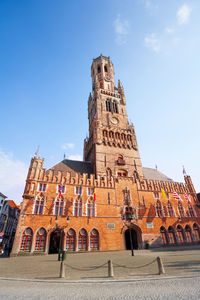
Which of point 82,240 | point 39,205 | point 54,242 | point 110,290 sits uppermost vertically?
point 39,205

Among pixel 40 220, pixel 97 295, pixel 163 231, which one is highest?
pixel 40 220

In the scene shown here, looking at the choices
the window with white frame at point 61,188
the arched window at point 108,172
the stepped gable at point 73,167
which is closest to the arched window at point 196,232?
the arched window at point 108,172

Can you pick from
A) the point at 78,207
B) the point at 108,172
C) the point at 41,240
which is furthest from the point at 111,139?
the point at 41,240

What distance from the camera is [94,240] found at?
827 inches

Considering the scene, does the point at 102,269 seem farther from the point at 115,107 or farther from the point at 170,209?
the point at 115,107

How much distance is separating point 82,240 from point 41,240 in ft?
18.0

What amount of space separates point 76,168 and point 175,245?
2141 cm

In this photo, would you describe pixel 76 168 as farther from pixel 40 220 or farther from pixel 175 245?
pixel 175 245

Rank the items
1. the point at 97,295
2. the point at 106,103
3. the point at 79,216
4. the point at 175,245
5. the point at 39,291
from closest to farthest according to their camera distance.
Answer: the point at 97,295 < the point at 39,291 < the point at 79,216 < the point at 175,245 < the point at 106,103

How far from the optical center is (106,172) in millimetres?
27484

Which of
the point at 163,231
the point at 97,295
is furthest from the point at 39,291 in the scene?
the point at 163,231

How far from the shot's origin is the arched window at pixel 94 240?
20.7 meters

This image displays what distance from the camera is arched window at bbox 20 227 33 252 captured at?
1825cm

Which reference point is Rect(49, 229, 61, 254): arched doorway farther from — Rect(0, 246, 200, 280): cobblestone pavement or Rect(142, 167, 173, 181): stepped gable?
Rect(142, 167, 173, 181): stepped gable
